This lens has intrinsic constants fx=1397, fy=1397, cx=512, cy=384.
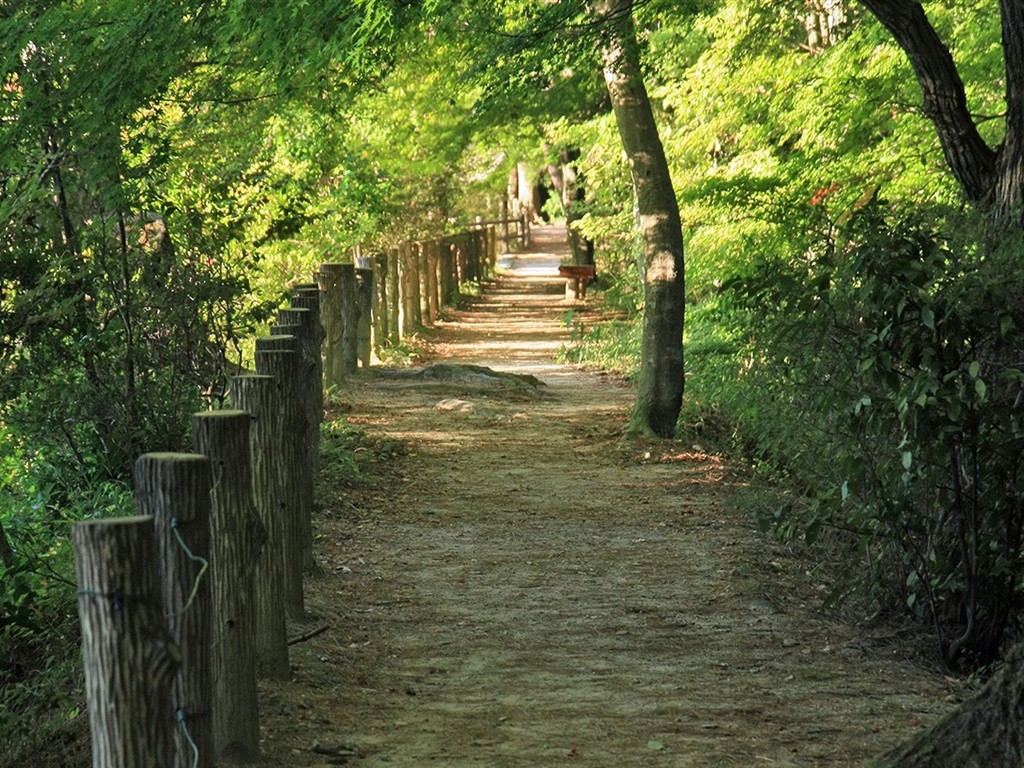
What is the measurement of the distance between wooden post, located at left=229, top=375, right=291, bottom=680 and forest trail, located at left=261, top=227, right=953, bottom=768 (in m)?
0.19

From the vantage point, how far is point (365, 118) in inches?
908

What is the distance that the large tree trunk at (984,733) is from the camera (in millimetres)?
4348

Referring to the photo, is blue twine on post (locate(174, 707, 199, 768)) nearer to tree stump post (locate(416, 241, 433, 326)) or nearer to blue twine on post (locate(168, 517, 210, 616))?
blue twine on post (locate(168, 517, 210, 616))

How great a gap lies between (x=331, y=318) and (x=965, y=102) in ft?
31.4

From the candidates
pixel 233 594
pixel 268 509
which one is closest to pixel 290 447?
pixel 268 509

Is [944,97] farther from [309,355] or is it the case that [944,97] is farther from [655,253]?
[655,253]

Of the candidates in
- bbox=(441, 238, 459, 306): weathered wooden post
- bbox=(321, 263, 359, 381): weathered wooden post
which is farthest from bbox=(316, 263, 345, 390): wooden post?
bbox=(441, 238, 459, 306): weathered wooden post

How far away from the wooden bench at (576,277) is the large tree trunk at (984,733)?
29147 millimetres

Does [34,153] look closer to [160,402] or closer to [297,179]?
[160,402]

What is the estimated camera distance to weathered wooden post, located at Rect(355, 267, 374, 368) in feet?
62.1

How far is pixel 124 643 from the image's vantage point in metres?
3.56

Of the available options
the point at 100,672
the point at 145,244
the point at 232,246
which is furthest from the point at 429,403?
the point at 100,672

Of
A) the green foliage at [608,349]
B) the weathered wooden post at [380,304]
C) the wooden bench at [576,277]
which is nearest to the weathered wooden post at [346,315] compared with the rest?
the weathered wooden post at [380,304]

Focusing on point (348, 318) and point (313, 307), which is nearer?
point (313, 307)
